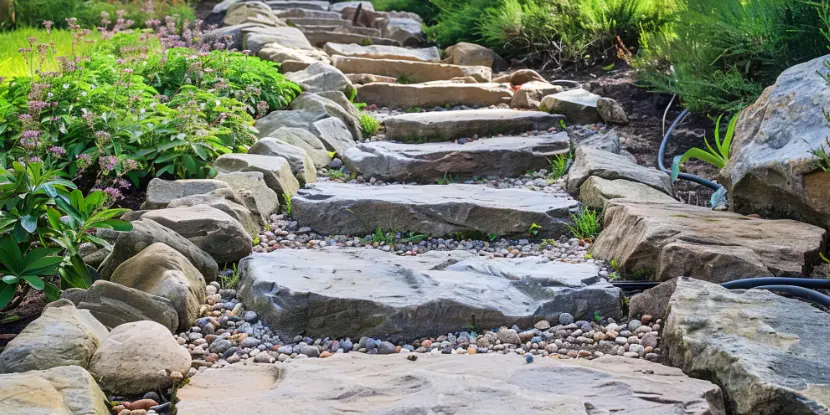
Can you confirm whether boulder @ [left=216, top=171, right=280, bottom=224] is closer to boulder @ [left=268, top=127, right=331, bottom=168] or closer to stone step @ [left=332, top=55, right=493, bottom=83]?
boulder @ [left=268, top=127, right=331, bottom=168]

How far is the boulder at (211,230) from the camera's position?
380 cm

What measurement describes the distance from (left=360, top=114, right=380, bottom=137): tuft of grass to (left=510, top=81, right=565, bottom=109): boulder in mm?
1322

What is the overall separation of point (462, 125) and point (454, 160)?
0.77 metres

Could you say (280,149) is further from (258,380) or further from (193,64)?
(258,380)

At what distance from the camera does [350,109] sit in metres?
6.91

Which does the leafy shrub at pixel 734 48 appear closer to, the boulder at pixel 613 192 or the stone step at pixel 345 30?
the boulder at pixel 613 192

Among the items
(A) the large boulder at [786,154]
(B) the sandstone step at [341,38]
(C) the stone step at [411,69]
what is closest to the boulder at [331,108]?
(C) the stone step at [411,69]

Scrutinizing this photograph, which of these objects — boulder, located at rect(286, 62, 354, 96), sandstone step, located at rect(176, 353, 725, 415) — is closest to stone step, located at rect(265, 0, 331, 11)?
boulder, located at rect(286, 62, 354, 96)

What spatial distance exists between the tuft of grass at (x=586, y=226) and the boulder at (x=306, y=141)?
2.14 meters

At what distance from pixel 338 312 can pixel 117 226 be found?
1009mm

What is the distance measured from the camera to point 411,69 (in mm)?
8555

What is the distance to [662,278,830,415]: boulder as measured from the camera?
2.25 meters

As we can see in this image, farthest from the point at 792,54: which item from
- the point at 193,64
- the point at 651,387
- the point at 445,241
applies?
the point at 193,64

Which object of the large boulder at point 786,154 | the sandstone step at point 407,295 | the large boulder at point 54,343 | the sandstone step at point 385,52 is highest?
the large boulder at point 786,154
